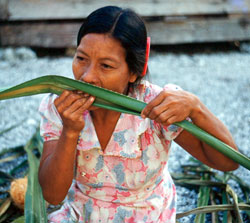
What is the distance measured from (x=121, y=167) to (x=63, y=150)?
0.92ft

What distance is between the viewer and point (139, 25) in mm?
1364

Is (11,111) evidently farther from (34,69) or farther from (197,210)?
(197,210)

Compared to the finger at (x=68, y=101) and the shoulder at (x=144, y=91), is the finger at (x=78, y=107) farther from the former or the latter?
the shoulder at (x=144, y=91)

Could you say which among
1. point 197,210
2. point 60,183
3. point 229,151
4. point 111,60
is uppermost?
point 111,60

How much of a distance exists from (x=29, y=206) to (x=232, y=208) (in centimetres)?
94

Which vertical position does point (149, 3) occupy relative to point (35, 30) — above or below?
above

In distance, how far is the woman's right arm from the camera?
1.11 metres

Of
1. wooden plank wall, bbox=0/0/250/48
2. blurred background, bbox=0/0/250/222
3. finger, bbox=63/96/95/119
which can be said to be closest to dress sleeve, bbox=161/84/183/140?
finger, bbox=63/96/95/119

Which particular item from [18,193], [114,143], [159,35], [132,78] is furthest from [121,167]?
[159,35]

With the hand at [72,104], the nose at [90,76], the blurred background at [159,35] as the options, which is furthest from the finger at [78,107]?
the blurred background at [159,35]

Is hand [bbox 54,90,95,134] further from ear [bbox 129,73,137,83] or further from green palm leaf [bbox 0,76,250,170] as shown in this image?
ear [bbox 129,73,137,83]

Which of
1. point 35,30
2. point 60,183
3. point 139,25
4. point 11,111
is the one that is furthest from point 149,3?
point 60,183

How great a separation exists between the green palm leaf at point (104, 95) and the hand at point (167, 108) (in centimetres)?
2

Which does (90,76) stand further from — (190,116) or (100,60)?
(190,116)
